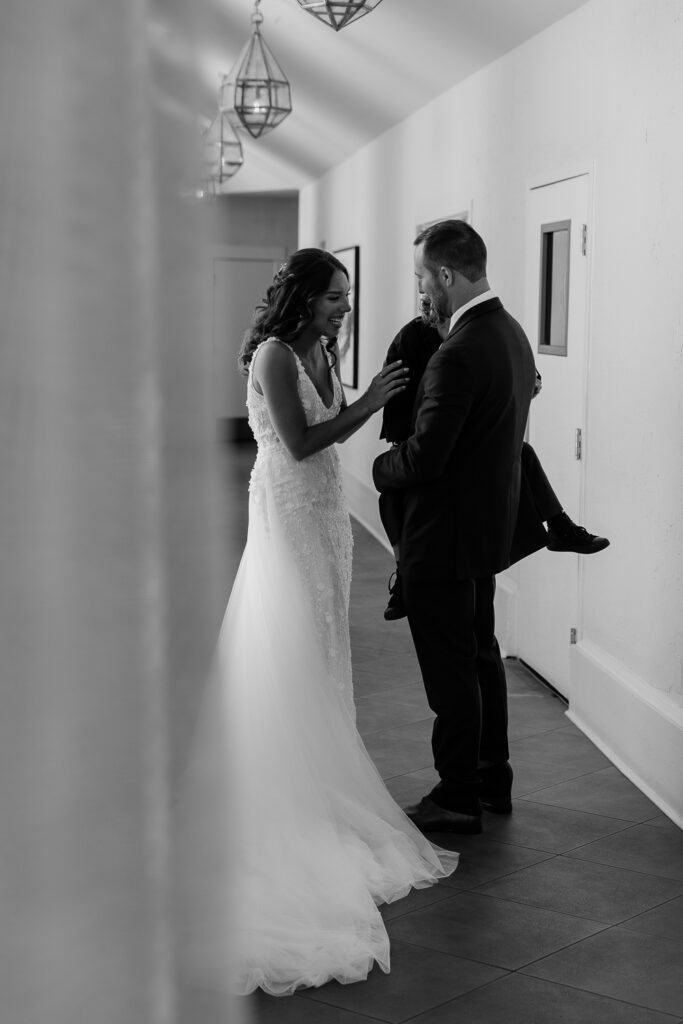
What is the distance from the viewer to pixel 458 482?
3.54 metres

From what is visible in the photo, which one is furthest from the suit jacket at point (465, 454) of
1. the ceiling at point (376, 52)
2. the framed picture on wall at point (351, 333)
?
the framed picture on wall at point (351, 333)

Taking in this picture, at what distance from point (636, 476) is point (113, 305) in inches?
162

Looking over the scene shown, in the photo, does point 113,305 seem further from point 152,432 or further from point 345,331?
point 345,331

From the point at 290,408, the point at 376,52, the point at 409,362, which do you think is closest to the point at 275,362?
the point at 290,408

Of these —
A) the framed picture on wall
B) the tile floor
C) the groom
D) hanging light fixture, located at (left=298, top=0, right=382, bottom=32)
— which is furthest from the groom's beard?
the framed picture on wall

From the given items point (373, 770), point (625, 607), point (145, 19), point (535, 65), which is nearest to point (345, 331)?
point (535, 65)

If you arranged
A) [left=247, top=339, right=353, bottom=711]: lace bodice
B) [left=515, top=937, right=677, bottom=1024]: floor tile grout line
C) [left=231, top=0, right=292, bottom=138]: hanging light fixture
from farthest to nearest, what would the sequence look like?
[left=231, top=0, right=292, bottom=138]: hanging light fixture
[left=247, top=339, right=353, bottom=711]: lace bodice
[left=515, top=937, right=677, bottom=1024]: floor tile grout line

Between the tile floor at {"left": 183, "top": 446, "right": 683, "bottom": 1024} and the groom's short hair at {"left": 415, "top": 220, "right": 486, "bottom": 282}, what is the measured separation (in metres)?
1.78

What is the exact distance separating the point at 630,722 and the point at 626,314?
1547 mm

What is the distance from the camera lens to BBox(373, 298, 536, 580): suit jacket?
3449 millimetres

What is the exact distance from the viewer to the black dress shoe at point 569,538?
13.3 feet

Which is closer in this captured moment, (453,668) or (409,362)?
(453,668)

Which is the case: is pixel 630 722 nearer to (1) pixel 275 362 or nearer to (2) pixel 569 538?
(2) pixel 569 538

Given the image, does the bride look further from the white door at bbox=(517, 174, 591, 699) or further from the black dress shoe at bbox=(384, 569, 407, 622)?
the white door at bbox=(517, 174, 591, 699)
